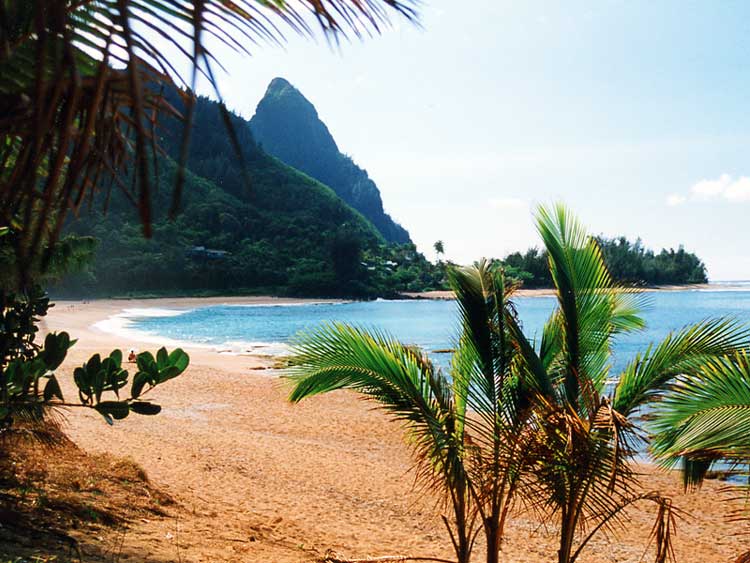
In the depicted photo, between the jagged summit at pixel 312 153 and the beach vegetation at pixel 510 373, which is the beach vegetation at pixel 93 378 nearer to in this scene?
the beach vegetation at pixel 510 373

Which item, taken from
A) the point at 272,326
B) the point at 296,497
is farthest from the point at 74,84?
the point at 272,326

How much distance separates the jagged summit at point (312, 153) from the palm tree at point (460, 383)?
17725cm

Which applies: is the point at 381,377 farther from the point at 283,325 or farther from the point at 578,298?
the point at 283,325

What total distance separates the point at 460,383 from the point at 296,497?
3770mm

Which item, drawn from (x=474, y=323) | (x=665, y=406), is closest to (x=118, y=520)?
(x=474, y=323)

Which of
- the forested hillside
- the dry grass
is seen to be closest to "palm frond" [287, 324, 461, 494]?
the dry grass

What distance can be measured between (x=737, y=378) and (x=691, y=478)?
910mm

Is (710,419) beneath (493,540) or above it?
above

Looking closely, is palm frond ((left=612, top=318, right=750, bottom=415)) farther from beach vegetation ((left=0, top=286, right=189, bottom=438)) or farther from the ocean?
the ocean

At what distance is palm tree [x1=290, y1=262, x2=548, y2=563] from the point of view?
450 centimetres

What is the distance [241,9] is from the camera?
4.13ft

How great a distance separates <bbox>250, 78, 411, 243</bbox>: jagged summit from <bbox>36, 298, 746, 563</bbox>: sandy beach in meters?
170

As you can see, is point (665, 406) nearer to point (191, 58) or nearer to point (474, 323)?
point (474, 323)

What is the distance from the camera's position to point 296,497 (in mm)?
7754
